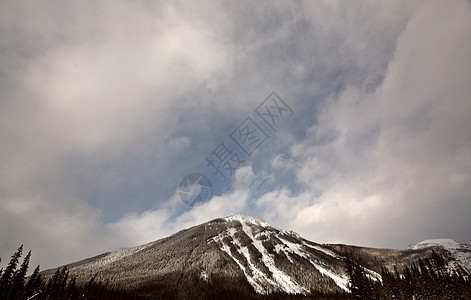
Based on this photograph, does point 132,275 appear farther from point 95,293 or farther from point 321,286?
point 321,286

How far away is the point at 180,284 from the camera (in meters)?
178

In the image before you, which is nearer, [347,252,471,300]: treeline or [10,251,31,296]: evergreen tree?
[10,251,31,296]: evergreen tree

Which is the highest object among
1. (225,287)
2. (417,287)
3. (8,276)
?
(225,287)

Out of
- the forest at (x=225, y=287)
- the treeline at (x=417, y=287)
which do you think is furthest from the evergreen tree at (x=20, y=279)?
the treeline at (x=417, y=287)

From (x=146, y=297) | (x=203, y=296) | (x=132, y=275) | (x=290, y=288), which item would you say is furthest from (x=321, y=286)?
(x=132, y=275)

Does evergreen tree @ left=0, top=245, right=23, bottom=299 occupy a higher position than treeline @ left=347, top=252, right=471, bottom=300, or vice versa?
evergreen tree @ left=0, top=245, right=23, bottom=299

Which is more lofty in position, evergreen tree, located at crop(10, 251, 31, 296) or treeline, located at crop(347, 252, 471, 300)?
evergreen tree, located at crop(10, 251, 31, 296)

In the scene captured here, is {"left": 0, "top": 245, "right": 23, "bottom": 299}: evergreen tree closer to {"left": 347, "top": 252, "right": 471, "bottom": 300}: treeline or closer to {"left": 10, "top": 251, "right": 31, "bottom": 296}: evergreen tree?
{"left": 10, "top": 251, "right": 31, "bottom": 296}: evergreen tree

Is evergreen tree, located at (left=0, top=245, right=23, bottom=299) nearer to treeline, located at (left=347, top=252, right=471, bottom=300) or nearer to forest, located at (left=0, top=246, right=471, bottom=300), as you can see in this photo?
forest, located at (left=0, top=246, right=471, bottom=300)

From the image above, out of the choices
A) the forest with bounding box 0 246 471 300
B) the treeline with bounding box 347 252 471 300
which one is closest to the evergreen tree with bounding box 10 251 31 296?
the forest with bounding box 0 246 471 300

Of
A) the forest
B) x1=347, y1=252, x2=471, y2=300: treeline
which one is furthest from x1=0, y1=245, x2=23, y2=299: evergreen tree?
x1=347, y1=252, x2=471, y2=300: treeline

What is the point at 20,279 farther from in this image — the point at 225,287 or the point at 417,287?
the point at 225,287

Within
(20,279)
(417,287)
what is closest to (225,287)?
(417,287)

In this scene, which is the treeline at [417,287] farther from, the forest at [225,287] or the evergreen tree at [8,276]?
the evergreen tree at [8,276]
